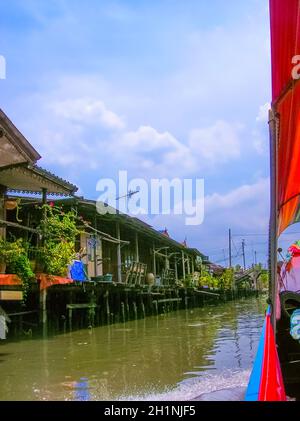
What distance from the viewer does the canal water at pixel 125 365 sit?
6.55m

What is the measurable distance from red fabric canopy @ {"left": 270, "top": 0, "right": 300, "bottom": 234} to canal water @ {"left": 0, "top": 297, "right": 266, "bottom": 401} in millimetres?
3270

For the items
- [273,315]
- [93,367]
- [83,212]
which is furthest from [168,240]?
[273,315]

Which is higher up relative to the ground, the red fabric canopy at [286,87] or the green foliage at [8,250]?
the red fabric canopy at [286,87]

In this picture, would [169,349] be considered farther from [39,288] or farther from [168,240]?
[168,240]

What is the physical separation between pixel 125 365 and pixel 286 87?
21.9 feet

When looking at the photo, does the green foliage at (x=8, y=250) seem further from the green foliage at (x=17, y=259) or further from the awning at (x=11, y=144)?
the awning at (x=11, y=144)

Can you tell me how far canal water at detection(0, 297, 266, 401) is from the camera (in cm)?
655

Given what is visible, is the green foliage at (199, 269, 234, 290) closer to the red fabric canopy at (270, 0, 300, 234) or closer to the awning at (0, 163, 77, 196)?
the awning at (0, 163, 77, 196)

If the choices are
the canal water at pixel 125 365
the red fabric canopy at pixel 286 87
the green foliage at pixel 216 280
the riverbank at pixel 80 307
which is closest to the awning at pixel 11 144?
the riverbank at pixel 80 307

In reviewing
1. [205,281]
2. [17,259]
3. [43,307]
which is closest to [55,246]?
[17,259]

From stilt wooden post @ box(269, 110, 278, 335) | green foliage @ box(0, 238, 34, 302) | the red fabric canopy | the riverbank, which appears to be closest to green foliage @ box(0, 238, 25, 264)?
green foliage @ box(0, 238, 34, 302)

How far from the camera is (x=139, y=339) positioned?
12766 mm

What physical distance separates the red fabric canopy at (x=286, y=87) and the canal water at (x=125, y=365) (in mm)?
3270

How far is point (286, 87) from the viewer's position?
339 cm
